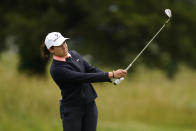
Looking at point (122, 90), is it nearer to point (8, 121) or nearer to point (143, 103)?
point (143, 103)

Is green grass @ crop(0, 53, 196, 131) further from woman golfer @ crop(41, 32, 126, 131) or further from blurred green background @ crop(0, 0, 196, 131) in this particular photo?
woman golfer @ crop(41, 32, 126, 131)

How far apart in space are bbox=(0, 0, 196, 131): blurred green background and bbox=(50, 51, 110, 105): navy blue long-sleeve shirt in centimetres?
566

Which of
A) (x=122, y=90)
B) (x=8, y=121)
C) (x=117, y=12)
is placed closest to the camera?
(x=8, y=121)

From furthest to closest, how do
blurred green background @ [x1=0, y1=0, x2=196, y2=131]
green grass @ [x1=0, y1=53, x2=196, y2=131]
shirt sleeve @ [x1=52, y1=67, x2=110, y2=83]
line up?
blurred green background @ [x1=0, y1=0, x2=196, y2=131]
green grass @ [x1=0, y1=53, x2=196, y2=131]
shirt sleeve @ [x1=52, y1=67, x2=110, y2=83]

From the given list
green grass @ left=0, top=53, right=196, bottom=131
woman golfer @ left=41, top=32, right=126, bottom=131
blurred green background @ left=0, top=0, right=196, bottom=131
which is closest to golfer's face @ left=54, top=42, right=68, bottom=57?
woman golfer @ left=41, top=32, right=126, bottom=131

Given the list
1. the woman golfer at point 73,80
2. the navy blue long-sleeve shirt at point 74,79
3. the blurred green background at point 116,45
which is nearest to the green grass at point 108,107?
the blurred green background at point 116,45

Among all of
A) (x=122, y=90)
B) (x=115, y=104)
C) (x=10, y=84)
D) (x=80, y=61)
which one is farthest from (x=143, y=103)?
(x=80, y=61)

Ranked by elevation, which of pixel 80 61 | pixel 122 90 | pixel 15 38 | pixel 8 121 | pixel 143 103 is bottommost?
pixel 80 61

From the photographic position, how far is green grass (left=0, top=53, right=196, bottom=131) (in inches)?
382

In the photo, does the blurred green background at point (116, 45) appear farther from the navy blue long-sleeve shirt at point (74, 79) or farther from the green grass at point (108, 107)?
the navy blue long-sleeve shirt at point (74, 79)

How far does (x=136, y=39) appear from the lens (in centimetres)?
1564

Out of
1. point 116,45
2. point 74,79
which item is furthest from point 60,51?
point 116,45

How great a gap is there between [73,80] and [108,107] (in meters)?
6.94

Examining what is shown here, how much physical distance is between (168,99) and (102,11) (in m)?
3.65
